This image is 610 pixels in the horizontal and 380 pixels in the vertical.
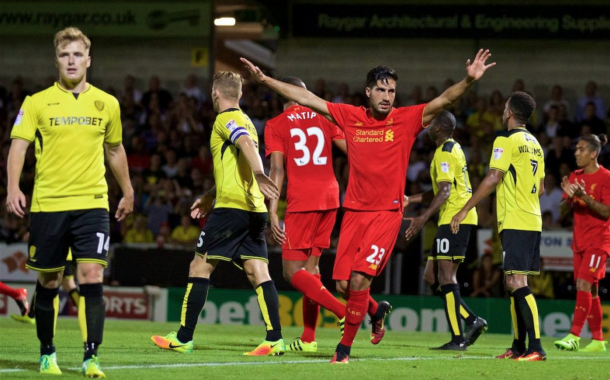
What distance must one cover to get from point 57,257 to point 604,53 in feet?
61.9

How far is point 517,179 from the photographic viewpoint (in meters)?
9.38

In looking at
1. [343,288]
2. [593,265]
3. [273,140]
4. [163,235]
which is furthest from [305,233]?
[163,235]

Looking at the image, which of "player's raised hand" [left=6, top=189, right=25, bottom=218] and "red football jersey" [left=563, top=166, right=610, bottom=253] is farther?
"red football jersey" [left=563, top=166, right=610, bottom=253]

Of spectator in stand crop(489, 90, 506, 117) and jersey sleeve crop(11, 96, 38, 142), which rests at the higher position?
spectator in stand crop(489, 90, 506, 117)

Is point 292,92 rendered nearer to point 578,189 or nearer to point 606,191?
point 578,189

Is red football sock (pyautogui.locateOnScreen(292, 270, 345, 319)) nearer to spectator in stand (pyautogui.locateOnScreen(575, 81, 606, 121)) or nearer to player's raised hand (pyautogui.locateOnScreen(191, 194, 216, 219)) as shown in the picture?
player's raised hand (pyautogui.locateOnScreen(191, 194, 216, 219))

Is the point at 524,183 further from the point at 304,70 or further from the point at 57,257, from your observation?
the point at 304,70

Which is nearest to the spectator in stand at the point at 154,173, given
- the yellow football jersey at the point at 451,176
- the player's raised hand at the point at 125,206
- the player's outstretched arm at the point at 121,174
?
the yellow football jersey at the point at 451,176

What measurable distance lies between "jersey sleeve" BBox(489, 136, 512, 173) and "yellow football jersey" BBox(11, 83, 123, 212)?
150 inches

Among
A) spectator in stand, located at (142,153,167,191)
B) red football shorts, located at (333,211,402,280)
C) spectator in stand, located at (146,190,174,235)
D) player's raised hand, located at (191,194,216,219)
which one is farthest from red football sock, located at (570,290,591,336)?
spectator in stand, located at (142,153,167,191)

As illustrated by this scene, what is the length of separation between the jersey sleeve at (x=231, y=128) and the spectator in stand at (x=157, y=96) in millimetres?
15119

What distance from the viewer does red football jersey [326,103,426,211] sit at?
823 cm

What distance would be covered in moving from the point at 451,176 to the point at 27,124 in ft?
17.0

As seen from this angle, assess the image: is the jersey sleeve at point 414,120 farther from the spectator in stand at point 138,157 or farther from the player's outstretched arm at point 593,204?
the spectator in stand at point 138,157
